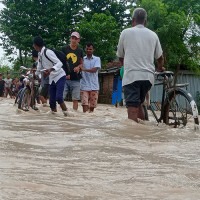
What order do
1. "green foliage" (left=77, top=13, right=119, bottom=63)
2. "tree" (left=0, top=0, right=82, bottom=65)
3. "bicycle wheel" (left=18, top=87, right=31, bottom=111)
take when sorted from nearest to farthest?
A: "bicycle wheel" (left=18, top=87, right=31, bottom=111), "green foliage" (left=77, top=13, right=119, bottom=63), "tree" (left=0, top=0, right=82, bottom=65)

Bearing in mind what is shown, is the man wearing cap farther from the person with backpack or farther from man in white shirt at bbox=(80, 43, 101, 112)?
the person with backpack

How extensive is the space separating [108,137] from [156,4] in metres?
Answer: 17.8

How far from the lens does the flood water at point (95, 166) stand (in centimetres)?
157

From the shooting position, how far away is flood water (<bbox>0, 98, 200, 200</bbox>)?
1.57 metres

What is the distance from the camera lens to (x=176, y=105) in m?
4.52

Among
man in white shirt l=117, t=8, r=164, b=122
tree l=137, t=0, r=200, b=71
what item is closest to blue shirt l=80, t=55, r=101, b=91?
man in white shirt l=117, t=8, r=164, b=122

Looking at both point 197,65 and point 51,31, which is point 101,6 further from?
point 197,65

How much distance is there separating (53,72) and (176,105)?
227 centimetres

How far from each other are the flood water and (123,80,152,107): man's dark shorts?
3.27ft

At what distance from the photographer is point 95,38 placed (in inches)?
885

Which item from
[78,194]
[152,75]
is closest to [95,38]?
[152,75]

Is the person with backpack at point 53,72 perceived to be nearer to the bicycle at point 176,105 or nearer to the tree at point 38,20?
the bicycle at point 176,105

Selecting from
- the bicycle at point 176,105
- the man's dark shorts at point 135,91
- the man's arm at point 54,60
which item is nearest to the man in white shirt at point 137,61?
the man's dark shorts at point 135,91

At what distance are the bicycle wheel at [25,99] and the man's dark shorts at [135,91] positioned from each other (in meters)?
2.57
